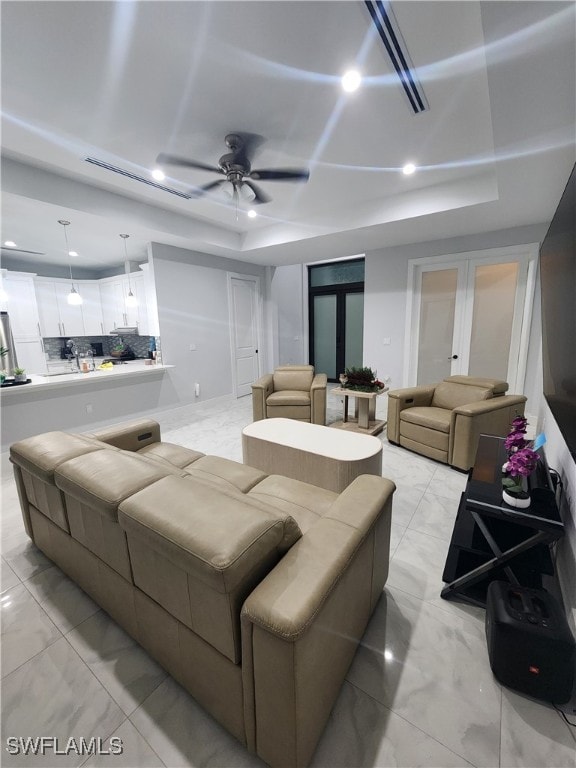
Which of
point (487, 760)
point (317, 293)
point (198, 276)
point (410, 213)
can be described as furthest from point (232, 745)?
point (317, 293)

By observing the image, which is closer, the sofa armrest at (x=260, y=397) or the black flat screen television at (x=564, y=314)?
the black flat screen television at (x=564, y=314)

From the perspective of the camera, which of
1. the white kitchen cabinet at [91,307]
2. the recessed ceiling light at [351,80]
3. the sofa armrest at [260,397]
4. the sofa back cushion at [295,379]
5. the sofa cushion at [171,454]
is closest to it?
the recessed ceiling light at [351,80]

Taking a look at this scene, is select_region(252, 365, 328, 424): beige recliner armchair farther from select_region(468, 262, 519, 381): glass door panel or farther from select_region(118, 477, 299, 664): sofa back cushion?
select_region(118, 477, 299, 664): sofa back cushion

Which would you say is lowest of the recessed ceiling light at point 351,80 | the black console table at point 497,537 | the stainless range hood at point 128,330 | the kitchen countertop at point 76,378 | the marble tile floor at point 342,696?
the marble tile floor at point 342,696

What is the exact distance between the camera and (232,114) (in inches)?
84.5

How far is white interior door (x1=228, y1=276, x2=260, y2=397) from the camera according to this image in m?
5.71

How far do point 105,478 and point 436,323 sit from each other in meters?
4.67

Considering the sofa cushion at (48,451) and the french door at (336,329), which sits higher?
the french door at (336,329)

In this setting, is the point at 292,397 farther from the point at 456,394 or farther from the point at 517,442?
the point at 517,442

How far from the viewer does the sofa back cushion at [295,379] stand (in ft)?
14.3

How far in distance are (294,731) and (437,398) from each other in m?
3.26

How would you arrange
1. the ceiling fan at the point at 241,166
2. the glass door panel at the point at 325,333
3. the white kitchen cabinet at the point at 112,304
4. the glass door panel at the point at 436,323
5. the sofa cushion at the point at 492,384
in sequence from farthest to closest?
the glass door panel at the point at 325,333 < the white kitchen cabinet at the point at 112,304 < the glass door panel at the point at 436,323 < the sofa cushion at the point at 492,384 < the ceiling fan at the point at 241,166

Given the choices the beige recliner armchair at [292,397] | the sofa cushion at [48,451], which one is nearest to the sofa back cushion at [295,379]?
the beige recliner armchair at [292,397]

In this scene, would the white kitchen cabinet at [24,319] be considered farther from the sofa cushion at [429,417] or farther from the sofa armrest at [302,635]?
the sofa armrest at [302,635]
